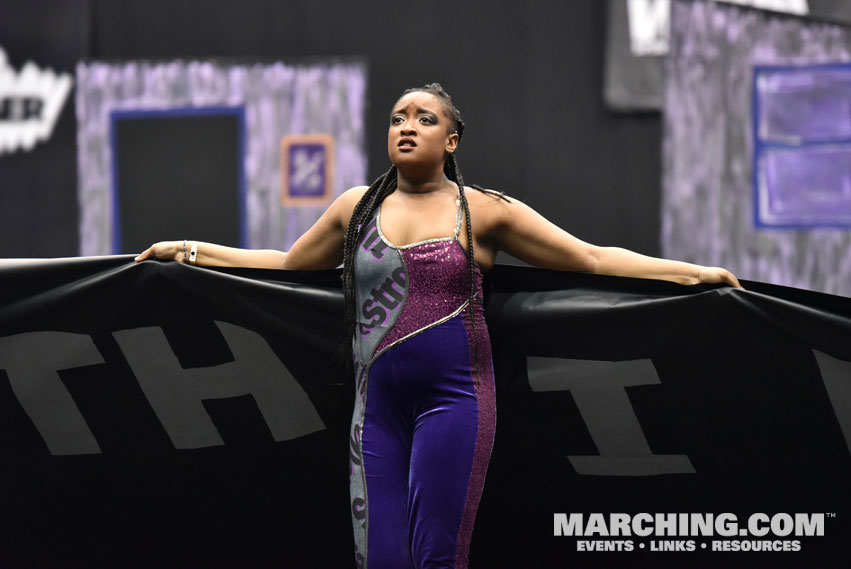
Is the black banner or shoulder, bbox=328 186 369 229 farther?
the black banner

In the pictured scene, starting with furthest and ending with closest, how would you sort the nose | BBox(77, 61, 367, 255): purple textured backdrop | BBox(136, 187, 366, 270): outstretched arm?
BBox(77, 61, 367, 255): purple textured backdrop, BBox(136, 187, 366, 270): outstretched arm, the nose

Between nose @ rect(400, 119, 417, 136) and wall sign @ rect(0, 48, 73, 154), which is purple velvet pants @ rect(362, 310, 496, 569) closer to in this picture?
nose @ rect(400, 119, 417, 136)

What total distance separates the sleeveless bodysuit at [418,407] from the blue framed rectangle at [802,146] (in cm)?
485

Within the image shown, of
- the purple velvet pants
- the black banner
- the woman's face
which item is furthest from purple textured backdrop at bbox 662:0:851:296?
the purple velvet pants

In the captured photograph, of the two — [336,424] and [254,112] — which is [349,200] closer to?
[336,424]

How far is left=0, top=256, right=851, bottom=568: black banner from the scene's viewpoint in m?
3.21

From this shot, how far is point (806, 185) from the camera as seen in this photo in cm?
681

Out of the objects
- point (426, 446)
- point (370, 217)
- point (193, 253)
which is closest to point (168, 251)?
point (193, 253)

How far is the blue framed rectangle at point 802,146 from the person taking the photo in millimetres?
6777

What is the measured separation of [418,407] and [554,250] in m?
0.63

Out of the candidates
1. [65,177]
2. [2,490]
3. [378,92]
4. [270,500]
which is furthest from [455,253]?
[65,177]

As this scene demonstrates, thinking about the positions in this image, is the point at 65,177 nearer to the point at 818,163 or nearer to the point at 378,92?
the point at 378,92

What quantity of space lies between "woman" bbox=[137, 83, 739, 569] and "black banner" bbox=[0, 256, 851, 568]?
0.47 meters

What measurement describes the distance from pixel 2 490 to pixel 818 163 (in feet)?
18.8
